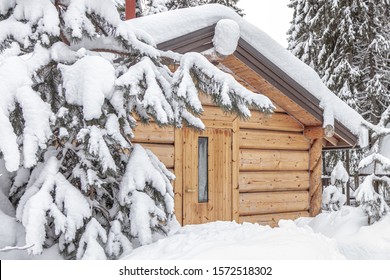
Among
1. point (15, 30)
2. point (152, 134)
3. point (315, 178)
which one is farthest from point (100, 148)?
point (315, 178)

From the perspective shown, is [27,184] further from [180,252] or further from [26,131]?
[180,252]

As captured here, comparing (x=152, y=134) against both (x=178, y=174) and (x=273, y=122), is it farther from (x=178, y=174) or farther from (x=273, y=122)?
(x=273, y=122)

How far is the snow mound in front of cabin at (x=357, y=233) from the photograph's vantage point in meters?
5.72

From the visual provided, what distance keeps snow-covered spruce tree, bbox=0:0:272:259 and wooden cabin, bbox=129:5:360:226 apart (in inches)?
94.8

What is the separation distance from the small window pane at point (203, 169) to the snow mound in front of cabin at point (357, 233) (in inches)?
81.2

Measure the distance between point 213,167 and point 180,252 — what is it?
4.46 meters

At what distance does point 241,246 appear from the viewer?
12.6ft

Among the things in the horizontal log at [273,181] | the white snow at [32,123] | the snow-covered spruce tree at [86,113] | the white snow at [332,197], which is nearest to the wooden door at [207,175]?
the horizontal log at [273,181]

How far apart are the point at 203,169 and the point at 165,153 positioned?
0.92m

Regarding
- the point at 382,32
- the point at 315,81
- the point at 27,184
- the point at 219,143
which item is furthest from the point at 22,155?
the point at 382,32

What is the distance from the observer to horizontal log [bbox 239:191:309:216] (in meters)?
8.61

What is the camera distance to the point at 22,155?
3918mm

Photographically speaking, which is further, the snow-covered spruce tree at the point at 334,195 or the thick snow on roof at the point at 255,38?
the snow-covered spruce tree at the point at 334,195

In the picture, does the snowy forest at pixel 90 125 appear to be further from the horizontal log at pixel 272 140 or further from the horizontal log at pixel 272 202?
the horizontal log at pixel 272 140
